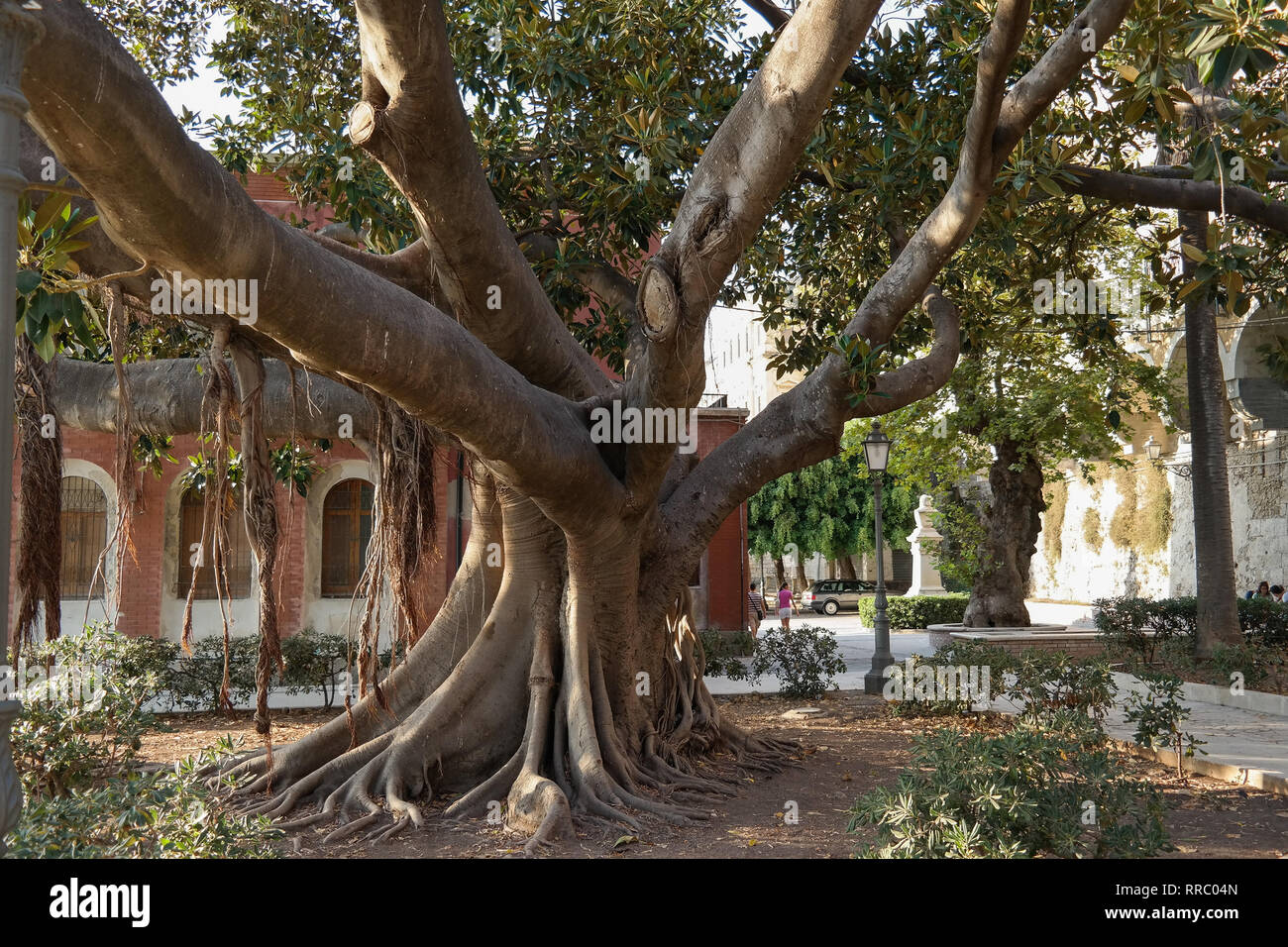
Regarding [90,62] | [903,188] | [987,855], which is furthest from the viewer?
[903,188]

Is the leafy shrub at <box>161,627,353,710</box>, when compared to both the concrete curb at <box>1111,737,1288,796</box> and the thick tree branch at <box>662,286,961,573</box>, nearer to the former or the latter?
the thick tree branch at <box>662,286,961,573</box>

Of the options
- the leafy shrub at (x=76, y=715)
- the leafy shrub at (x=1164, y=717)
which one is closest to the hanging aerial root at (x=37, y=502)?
the leafy shrub at (x=76, y=715)

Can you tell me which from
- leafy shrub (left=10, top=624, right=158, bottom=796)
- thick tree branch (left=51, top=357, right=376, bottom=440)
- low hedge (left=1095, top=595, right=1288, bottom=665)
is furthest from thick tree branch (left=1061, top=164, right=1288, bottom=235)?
low hedge (left=1095, top=595, right=1288, bottom=665)

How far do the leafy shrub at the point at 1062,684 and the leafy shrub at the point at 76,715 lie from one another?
690 cm

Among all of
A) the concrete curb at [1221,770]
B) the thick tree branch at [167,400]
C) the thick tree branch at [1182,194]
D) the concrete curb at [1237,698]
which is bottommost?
the concrete curb at [1237,698]

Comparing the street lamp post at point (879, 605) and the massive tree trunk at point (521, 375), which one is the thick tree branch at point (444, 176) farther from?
the street lamp post at point (879, 605)

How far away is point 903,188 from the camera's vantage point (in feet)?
24.7

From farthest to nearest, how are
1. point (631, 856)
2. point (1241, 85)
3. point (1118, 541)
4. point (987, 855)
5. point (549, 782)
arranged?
1. point (1118, 541)
2. point (1241, 85)
3. point (549, 782)
4. point (631, 856)
5. point (987, 855)

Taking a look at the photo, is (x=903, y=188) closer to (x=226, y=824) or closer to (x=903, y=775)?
(x=903, y=775)

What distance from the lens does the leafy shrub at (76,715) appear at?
5.45m

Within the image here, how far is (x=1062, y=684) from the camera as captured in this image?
8.62 metres

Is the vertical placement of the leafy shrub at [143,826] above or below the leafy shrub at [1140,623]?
above
